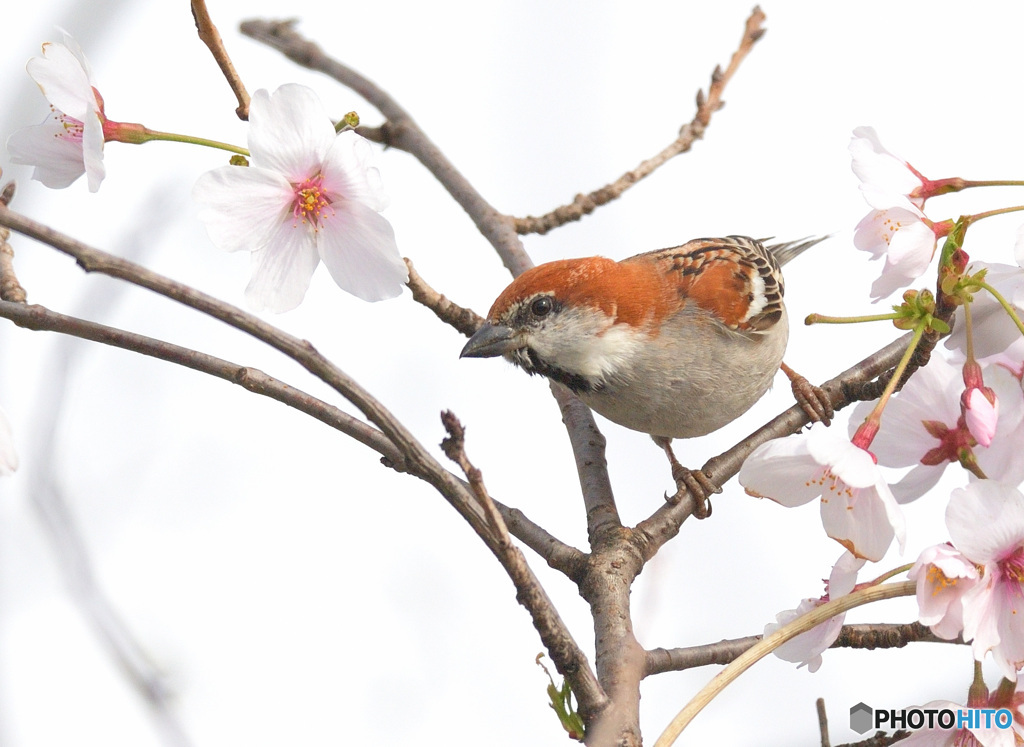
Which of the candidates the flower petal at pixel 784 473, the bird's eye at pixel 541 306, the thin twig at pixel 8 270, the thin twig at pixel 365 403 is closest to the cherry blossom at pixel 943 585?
the flower petal at pixel 784 473

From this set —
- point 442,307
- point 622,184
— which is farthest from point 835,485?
point 622,184

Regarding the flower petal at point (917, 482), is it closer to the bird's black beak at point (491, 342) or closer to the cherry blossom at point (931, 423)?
the cherry blossom at point (931, 423)

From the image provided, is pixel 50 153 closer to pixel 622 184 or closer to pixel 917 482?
pixel 917 482

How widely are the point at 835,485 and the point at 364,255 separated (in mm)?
1148

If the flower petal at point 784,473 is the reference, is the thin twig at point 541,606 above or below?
below

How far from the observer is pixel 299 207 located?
6.88 ft

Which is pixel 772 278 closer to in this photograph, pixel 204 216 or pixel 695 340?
pixel 695 340

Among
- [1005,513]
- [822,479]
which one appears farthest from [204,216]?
[1005,513]

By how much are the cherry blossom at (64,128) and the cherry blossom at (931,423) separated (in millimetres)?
1774

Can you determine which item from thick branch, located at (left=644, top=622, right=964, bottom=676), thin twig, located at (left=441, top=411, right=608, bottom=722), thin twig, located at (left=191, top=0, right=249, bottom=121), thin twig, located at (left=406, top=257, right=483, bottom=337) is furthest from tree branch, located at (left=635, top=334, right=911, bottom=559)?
thin twig, located at (left=191, top=0, right=249, bottom=121)

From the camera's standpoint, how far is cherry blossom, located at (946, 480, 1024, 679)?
5.90ft

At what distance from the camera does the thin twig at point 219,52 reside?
190 cm

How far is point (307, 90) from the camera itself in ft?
6.28

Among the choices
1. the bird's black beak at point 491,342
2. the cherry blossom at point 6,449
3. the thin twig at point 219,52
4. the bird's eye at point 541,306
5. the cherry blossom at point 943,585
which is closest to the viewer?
the cherry blossom at point 6,449
